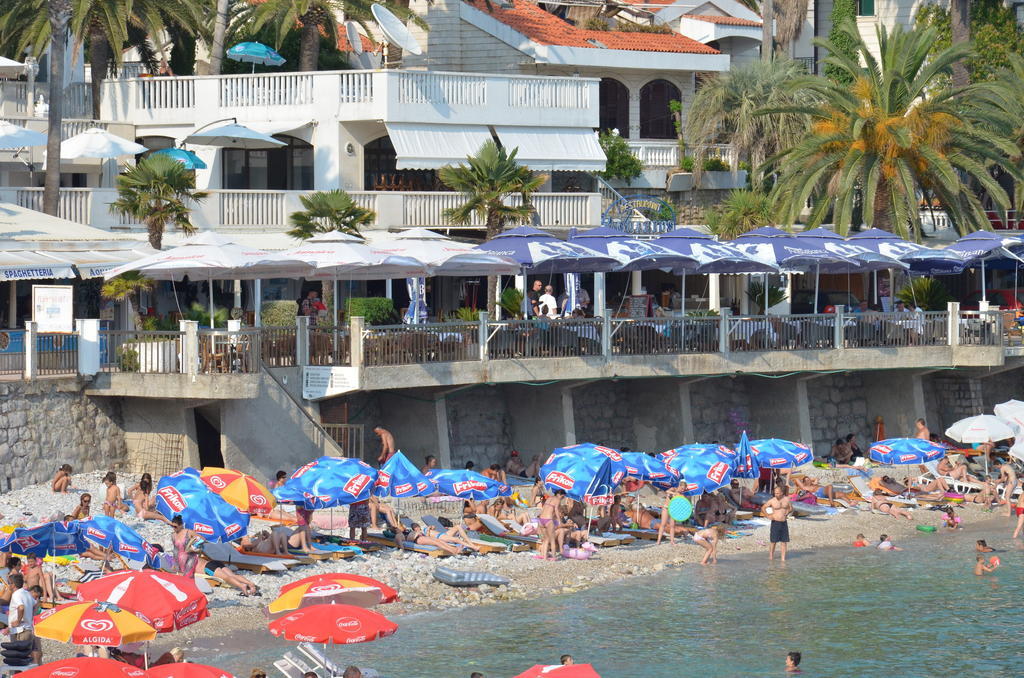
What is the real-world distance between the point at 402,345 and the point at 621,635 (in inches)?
321

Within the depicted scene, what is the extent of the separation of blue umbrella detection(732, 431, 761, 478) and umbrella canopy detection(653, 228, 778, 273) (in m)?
4.50

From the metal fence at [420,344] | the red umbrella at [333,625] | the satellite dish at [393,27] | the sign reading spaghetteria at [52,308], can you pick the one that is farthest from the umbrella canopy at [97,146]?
the red umbrella at [333,625]

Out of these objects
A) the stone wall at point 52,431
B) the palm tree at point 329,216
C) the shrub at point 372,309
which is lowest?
the stone wall at point 52,431

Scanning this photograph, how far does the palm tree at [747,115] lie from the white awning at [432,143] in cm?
821

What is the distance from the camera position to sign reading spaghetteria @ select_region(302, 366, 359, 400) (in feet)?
101

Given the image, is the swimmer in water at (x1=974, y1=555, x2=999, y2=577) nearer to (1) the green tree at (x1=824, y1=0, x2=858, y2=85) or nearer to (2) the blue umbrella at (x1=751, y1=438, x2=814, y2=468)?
(2) the blue umbrella at (x1=751, y1=438, x2=814, y2=468)

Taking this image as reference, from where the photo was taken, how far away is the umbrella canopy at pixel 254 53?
41.6 metres

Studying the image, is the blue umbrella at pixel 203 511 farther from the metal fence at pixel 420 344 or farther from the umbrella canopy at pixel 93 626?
the metal fence at pixel 420 344

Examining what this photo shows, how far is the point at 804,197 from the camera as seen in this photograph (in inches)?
1612

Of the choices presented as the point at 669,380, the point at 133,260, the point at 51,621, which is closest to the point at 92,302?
the point at 133,260

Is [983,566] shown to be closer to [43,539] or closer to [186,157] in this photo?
[43,539]

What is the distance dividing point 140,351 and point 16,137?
288 inches

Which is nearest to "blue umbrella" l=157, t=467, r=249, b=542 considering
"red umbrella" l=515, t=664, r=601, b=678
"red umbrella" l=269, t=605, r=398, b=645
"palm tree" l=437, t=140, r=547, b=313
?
"red umbrella" l=269, t=605, r=398, b=645

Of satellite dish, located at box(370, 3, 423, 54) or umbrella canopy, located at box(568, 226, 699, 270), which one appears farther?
satellite dish, located at box(370, 3, 423, 54)
